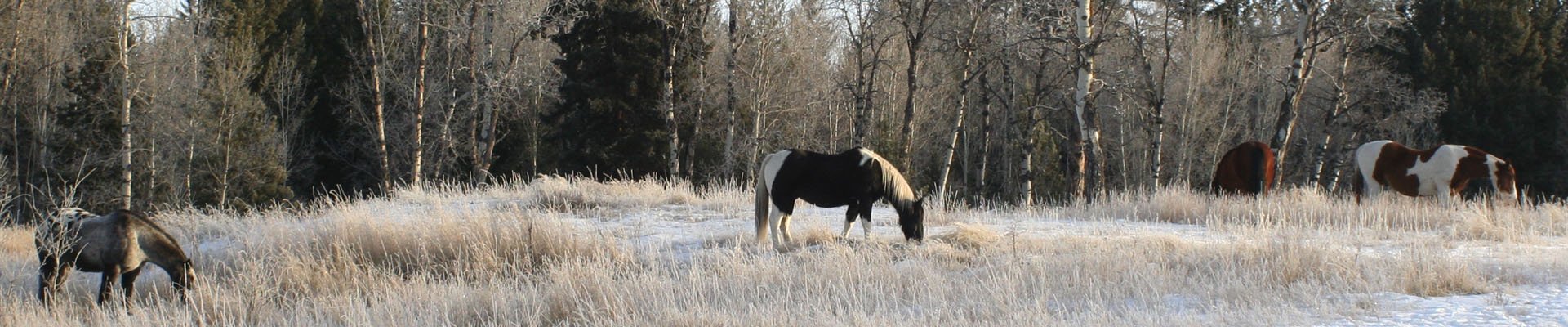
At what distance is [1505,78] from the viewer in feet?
99.8

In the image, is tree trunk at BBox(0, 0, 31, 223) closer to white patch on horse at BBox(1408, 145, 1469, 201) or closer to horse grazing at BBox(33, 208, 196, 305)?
horse grazing at BBox(33, 208, 196, 305)

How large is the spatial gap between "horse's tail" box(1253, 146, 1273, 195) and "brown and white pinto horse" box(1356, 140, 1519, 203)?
103 cm

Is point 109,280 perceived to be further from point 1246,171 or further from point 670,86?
point 670,86

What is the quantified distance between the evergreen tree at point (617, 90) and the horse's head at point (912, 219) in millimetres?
20463

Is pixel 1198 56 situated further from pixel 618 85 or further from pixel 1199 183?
pixel 618 85

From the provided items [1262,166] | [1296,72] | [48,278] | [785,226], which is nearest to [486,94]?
[1296,72]

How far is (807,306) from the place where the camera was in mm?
5633

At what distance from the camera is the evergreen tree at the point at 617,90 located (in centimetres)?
2842

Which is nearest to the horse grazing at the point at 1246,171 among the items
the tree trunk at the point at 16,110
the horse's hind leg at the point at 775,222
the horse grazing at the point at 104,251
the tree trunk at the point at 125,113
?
the horse's hind leg at the point at 775,222

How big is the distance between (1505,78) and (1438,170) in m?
22.9

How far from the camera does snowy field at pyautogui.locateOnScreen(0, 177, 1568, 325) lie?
17.8ft

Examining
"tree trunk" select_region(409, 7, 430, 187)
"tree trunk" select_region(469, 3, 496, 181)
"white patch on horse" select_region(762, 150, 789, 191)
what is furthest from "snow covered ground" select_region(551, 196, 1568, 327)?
"tree trunk" select_region(469, 3, 496, 181)

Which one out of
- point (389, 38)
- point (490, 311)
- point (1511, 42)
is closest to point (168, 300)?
point (490, 311)

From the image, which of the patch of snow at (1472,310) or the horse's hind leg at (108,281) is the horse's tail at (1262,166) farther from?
the horse's hind leg at (108,281)
